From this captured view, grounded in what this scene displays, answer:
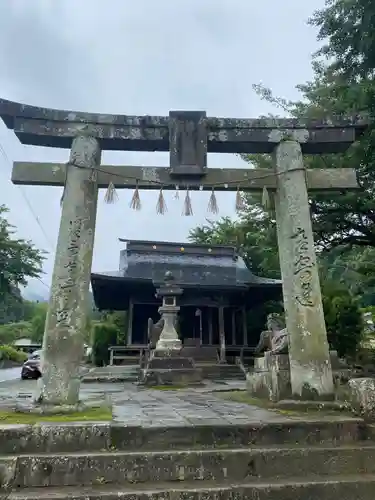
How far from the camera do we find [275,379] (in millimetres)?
5895

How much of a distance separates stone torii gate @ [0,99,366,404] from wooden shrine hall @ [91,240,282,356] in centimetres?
1186

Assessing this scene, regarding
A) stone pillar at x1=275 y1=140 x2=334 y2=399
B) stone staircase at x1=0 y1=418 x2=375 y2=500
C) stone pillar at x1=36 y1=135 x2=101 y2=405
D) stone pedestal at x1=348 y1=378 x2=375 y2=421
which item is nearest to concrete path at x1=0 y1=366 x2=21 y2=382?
stone pillar at x1=36 y1=135 x2=101 y2=405

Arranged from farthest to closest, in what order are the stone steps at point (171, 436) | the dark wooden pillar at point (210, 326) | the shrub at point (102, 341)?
the shrub at point (102, 341) → the dark wooden pillar at point (210, 326) → the stone steps at point (171, 436)

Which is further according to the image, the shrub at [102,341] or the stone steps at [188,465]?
the shrub at [102,341]

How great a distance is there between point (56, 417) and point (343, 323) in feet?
39.4

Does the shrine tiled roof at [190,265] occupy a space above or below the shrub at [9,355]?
above

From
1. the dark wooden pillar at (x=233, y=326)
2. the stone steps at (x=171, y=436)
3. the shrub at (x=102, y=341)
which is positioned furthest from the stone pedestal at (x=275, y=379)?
the shrub at (x=102, y=341)

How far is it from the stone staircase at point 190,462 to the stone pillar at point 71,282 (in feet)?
4.87

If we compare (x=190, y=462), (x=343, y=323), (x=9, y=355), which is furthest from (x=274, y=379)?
(x=9, y=355)

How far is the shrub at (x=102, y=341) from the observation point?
22.7 meters

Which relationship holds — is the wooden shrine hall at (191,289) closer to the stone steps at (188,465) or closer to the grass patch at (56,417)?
the grass patch at (56,417)

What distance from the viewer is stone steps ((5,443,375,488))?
3.41 metres

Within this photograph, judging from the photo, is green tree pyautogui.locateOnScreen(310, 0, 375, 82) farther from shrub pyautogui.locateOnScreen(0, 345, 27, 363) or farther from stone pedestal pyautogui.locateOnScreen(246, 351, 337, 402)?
shrub pyautogui.locateOnScreen(0, 345, 27, 363)

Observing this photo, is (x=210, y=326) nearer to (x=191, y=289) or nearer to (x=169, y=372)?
(x=191, y=289)
